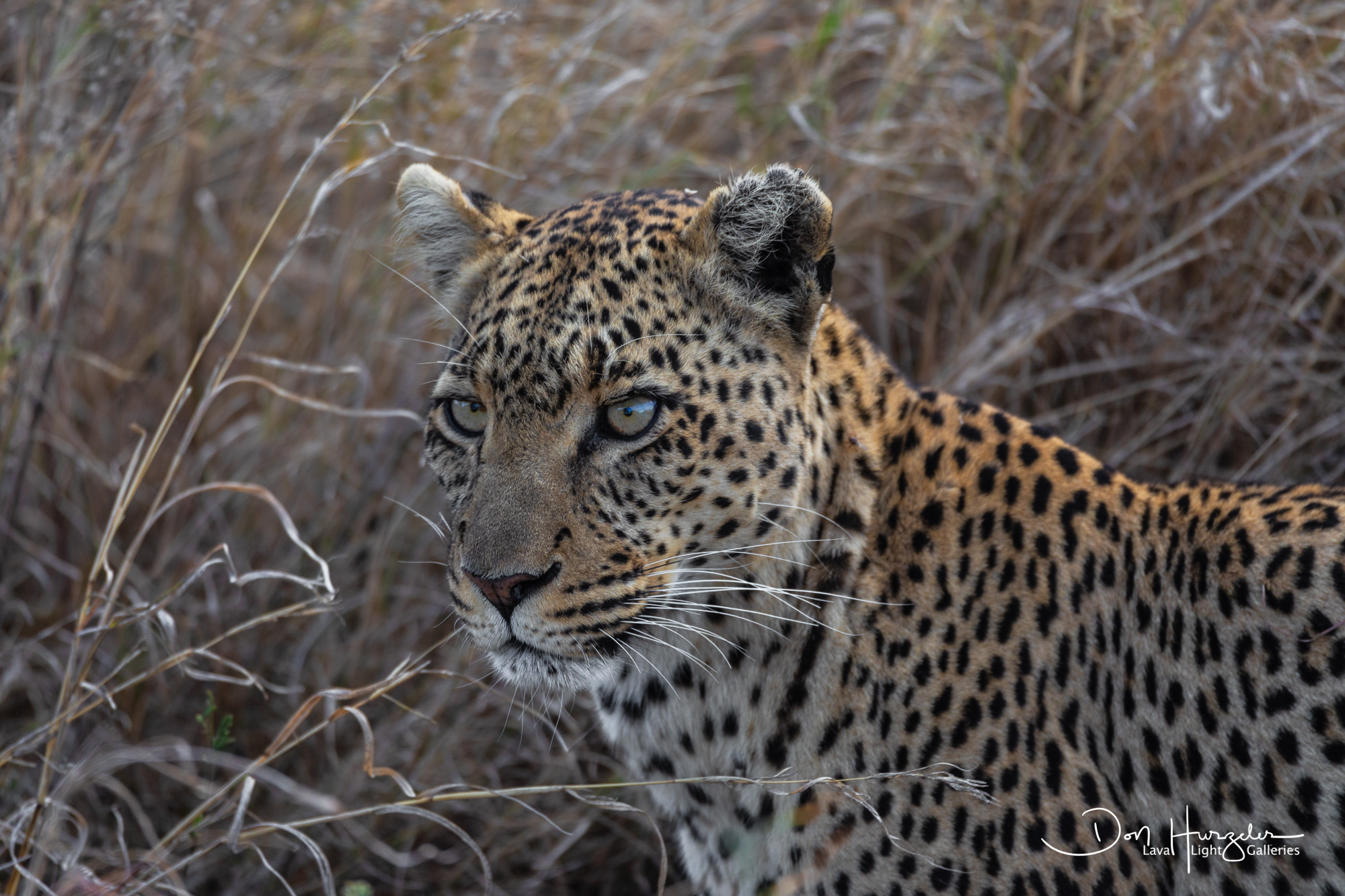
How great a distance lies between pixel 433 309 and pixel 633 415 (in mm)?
2290

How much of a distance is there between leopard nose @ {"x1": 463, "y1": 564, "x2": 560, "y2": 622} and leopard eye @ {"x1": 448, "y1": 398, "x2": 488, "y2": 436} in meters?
0.50

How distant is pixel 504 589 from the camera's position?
2.85 meters

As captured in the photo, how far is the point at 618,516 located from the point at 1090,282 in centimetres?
303

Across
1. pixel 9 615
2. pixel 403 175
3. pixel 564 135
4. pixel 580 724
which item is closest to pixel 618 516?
pixel 403 175

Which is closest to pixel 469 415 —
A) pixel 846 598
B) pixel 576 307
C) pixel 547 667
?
pixel 576 307

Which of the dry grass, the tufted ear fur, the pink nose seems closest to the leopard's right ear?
Answer: the dry grass

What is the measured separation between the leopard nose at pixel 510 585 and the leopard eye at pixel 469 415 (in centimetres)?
50

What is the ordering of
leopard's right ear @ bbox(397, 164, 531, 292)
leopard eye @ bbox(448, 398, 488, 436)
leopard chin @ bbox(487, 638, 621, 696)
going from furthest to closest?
leopard's right ear @ bbox(397, 164, 531, 292) → leopard eye @ bbox(448, 398, 488, 436) → leopard chin @ bbox(487, 638, 621, 696)

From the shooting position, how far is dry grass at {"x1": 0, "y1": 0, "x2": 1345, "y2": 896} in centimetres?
445

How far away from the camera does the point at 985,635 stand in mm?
3059

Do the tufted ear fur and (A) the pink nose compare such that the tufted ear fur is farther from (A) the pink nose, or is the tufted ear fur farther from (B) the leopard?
(A) the pink nose

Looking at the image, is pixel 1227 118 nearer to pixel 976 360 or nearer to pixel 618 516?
pixel 976 360

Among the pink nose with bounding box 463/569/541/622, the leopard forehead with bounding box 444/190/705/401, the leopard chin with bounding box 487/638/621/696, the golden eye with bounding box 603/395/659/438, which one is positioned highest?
the leopard forehead with bounding box 444/190/705/401

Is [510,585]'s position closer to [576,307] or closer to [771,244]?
[576,307]
